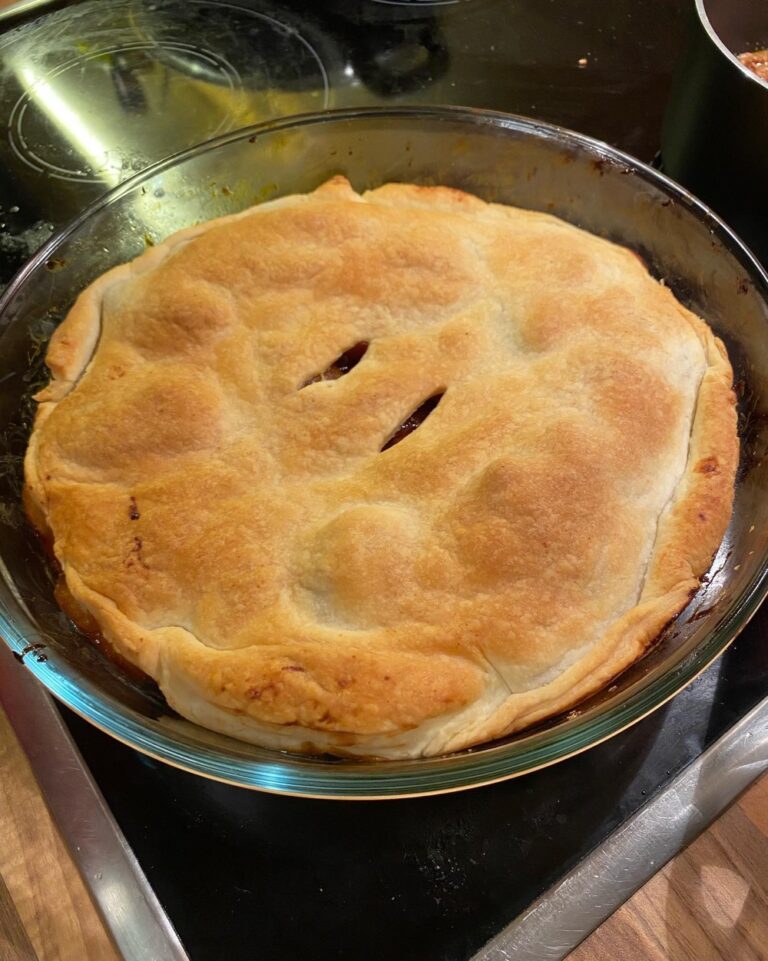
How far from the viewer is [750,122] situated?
1.14m

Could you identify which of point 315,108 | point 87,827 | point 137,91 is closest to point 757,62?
point 315,108

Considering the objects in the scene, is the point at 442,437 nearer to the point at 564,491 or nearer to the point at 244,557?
the point at 564,491

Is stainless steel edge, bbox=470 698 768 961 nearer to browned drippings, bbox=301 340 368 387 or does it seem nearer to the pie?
the pie

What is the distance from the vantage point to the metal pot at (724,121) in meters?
1.14

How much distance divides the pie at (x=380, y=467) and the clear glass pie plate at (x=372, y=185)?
0.03 metres

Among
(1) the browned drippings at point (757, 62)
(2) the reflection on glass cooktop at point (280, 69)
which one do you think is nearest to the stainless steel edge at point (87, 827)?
(2) the reflection on glass cooktop at point (280, 69)

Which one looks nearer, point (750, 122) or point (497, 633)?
point (497, 633)

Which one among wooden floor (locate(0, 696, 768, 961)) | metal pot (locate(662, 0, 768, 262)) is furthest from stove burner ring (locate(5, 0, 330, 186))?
wooden floor (locate(0, 696, 768, 961))

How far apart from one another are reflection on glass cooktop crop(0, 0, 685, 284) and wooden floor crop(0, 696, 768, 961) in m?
1.03

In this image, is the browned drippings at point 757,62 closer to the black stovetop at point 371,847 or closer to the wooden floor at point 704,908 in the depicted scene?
the black stovetop at point 371,847

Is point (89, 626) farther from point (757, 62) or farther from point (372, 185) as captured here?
point (757, 62)

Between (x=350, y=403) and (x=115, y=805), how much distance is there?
54 centimetres

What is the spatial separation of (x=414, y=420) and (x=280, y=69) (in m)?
0.99

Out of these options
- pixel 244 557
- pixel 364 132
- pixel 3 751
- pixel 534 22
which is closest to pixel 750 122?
pixel 364 132
